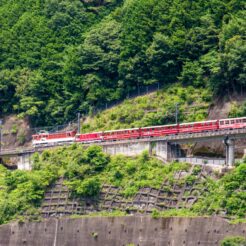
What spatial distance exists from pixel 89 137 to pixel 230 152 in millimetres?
15711

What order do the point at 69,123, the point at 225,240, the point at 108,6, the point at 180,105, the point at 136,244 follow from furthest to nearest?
the point at 108,6 < the point at 69,123 < the point at 180,105 < the point at 136,244 < the point at 225,240

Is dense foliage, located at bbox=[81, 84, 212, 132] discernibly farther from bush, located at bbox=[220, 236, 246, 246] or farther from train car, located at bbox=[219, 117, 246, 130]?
bush, located at bbox=[220, 236, 246, 246]

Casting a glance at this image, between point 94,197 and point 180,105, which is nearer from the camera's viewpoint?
point 94,197

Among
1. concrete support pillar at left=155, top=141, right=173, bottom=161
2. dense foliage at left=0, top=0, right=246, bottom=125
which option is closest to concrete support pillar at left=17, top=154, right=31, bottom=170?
dense foliage at left=0, top=0, right=246, bottom=125

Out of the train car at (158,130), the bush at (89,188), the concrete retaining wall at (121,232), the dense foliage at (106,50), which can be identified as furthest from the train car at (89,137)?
the concrete retaining wall at (121,232)

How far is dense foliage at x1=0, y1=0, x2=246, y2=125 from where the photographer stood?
3878 inches

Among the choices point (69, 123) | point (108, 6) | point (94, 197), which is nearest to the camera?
point (94, 197)

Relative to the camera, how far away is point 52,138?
10250 centimetres

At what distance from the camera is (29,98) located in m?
109

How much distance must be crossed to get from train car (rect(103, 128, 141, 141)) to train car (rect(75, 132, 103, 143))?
562 millimetres

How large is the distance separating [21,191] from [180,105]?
1512 centimetres

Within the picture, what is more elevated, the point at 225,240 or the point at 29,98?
the point at 29,98

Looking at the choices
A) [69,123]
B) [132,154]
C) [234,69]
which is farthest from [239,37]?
[69,123]

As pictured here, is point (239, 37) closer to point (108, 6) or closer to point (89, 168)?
point (89, 168)
